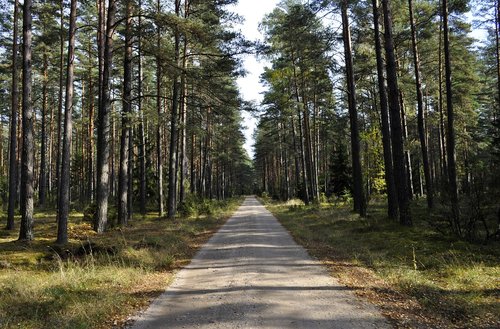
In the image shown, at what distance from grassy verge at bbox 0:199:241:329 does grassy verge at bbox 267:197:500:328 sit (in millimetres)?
3795

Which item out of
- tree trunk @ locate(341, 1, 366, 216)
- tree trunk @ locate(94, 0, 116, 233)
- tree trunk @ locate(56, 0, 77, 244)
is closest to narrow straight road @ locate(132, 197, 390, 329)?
tree trunk @ locate(56, 0, 77, 244)

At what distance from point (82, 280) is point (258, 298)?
326cm

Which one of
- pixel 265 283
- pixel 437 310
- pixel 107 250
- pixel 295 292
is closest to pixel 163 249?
pixel 107 250

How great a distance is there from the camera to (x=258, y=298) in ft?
19.1

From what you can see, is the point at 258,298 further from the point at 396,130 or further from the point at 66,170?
the point at 396,130

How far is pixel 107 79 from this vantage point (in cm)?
1335

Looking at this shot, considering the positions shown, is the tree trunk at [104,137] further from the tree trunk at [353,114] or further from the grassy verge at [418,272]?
the tree trunk at [353,114]

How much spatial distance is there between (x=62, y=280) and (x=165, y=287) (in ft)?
5.82

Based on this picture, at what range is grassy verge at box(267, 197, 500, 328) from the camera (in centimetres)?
518

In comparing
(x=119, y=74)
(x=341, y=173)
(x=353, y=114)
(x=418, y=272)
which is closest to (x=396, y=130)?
(x=353, y=114)

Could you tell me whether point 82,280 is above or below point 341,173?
below

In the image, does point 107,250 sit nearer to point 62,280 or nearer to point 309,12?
point 62,280

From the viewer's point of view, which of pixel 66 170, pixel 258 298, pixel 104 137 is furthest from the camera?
pixel 104 137

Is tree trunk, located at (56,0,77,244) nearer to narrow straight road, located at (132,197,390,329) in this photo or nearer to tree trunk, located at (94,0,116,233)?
tree trunk, located at (94,0,116,233)
